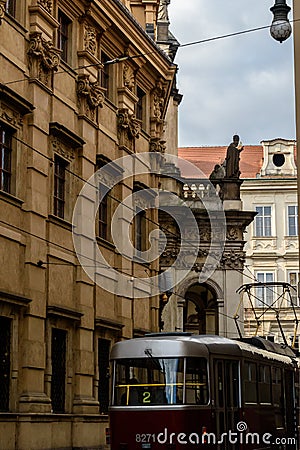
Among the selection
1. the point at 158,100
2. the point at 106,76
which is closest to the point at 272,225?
the point at 158,100

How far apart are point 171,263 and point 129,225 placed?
12816mm

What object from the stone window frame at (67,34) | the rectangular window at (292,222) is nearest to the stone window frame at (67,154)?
the stone window frame at (67,34)

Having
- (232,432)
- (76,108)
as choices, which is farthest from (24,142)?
(232,432)

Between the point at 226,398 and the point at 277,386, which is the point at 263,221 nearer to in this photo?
the point at 277,386

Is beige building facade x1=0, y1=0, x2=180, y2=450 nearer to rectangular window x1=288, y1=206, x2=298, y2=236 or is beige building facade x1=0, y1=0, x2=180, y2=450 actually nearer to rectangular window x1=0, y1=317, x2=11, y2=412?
rectangular window x1=0, y1=317, x2=11, y2=412

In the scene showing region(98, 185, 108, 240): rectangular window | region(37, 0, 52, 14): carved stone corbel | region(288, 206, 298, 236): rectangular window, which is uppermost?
region(288, 206, 298, 236): rectangular window

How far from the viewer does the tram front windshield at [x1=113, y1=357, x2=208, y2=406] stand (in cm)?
2038

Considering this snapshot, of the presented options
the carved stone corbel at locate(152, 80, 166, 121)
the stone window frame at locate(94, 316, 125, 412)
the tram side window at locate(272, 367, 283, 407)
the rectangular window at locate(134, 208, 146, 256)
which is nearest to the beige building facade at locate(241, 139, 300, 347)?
the carved stone corbel at locate(152, 80, 166, 121)

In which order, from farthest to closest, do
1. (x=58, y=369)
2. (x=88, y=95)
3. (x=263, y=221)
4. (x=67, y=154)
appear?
(x=263, y=221)
(x=88, y=95)
(x=67, y=154)
(x=58, y=369)

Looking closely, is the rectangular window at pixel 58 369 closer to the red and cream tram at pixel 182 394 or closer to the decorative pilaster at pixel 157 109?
the red and cream tram at pixel 182 394

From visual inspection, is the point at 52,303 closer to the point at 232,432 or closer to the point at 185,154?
the point at 232,432

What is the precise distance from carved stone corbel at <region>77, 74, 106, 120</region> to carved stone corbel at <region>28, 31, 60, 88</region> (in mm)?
1907

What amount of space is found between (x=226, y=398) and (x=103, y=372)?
24.4ft

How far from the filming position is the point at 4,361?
22.2 meters
